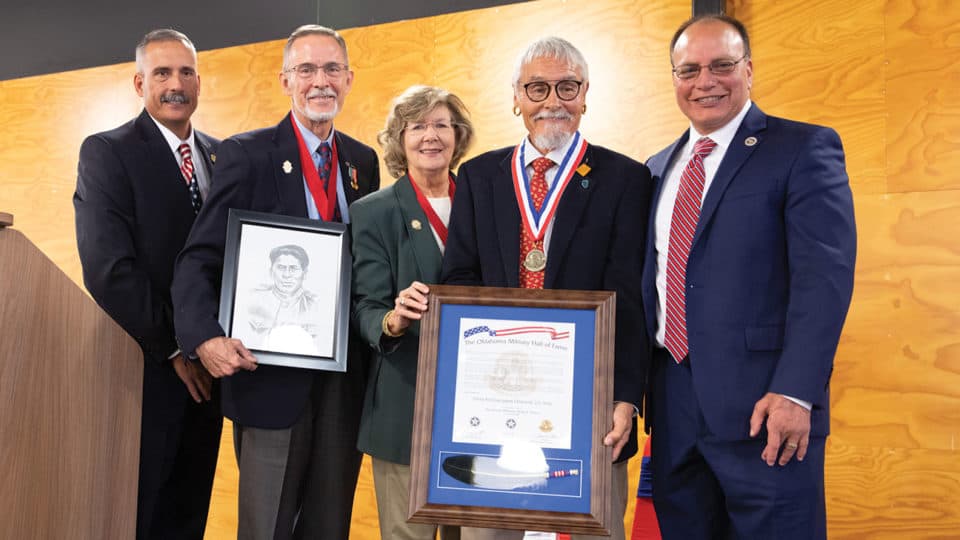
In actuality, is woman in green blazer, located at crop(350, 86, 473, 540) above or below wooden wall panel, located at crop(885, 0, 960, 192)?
below

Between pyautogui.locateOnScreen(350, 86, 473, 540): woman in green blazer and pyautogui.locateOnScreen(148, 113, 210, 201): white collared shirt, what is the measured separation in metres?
0.76

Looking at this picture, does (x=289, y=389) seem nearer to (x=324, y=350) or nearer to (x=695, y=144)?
(x=324, y=350)

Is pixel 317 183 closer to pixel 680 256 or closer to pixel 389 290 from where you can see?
pixel 389 290

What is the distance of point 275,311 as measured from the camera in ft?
8.55

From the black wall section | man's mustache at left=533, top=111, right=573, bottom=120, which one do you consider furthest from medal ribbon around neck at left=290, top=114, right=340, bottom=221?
the black wall section

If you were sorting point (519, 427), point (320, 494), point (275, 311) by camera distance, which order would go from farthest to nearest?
1. point (320, 494)
2. point (275, 311)
3. point (519, 427)

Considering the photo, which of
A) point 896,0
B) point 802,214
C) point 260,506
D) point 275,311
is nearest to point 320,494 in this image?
point 260,506

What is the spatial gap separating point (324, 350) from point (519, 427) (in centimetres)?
76

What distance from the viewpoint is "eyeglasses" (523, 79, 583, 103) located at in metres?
2.44

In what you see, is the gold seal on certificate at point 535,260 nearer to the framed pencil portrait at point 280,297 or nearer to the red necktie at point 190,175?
the framed pencil portrait at point 280,297

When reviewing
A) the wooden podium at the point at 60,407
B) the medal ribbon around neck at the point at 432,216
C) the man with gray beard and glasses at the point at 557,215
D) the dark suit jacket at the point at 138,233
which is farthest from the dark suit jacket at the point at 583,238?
the dark suit jacket at the point at 138,233

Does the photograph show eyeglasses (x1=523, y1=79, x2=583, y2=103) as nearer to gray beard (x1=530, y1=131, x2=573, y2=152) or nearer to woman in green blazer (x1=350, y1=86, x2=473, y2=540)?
gray beard (x1=530, y1=131, x2=573, y2=152)

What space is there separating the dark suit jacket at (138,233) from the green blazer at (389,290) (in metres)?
0.74

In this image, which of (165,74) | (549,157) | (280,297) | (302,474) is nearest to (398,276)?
(280,297)
